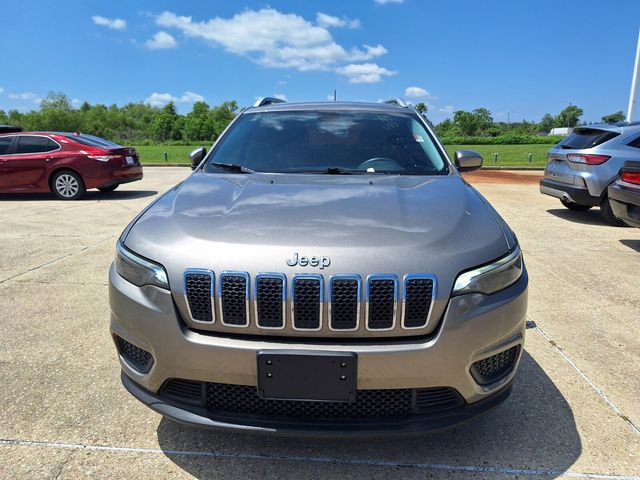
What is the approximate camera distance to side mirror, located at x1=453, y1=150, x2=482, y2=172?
3613 millimetres

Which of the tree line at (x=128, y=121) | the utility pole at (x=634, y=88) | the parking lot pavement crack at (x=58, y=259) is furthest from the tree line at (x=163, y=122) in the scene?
the parking lot pavement crack at (x=58, y=259)

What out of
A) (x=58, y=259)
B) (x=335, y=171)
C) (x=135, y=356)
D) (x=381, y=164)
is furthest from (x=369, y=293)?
(x=58, y=259)

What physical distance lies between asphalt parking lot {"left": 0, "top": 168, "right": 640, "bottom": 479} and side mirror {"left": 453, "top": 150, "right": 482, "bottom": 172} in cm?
134

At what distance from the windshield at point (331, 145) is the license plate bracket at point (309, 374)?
1.49m

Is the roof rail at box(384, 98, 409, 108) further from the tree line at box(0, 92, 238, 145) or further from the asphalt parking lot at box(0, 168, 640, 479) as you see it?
the tree line at box(0, 92, 238, 145)

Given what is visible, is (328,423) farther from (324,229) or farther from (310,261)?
(324,229)

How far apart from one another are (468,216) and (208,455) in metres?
1.65

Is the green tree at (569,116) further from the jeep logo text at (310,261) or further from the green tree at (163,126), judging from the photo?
the jeep logo text at (310,261)

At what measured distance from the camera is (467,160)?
11.8 feet

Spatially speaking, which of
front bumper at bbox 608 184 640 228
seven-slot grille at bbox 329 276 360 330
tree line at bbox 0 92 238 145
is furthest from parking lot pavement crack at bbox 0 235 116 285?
tree line at bbox 0 92 238 145

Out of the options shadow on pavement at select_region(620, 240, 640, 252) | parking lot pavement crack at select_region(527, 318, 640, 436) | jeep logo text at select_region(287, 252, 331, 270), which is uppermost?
jeep logo text at select_region(287, 252, 331, 270)

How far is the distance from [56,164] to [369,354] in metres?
10.6

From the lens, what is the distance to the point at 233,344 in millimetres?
1828

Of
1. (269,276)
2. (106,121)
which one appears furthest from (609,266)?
(106,121)
